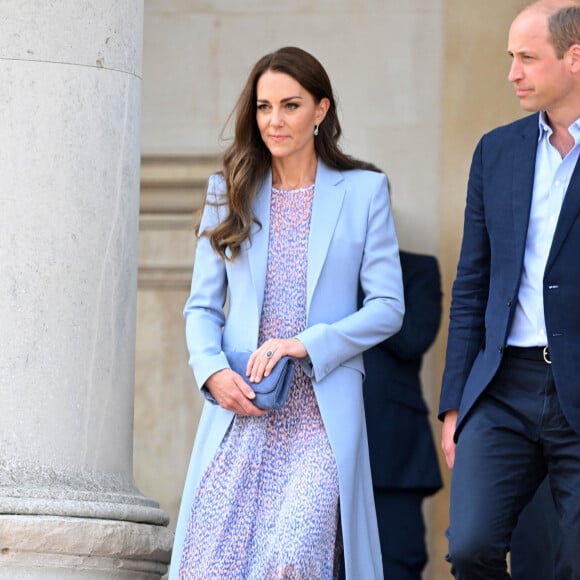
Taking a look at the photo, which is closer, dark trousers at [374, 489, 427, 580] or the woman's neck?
the woman's neck

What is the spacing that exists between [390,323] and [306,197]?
460 millimetres

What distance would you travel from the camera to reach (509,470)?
5.14 m

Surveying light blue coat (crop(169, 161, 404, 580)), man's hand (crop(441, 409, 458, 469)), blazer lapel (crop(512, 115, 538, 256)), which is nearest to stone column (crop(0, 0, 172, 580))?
light blue coat (crop(169, 161, 404, 580))

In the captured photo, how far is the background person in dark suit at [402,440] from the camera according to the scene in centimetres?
719

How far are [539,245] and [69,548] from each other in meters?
1.75

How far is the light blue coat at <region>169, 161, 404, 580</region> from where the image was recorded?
17.9ft

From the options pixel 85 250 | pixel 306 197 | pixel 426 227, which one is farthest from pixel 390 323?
pixel 426 227

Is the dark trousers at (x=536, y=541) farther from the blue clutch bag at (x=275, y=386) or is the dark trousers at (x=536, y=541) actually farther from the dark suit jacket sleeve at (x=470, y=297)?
the blue clutch bag at (x=275, y=386)

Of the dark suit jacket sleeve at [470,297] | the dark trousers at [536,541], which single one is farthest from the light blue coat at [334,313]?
the dark trousers at [536,541]

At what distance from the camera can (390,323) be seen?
563 centimetres

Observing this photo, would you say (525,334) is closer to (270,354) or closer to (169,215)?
(270,354)

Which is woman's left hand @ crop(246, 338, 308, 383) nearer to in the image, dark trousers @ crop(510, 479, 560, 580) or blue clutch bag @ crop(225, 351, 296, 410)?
blue clutch bag @ crop(225, 351, 296, 410)

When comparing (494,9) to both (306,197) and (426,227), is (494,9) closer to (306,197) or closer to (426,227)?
(426,227)

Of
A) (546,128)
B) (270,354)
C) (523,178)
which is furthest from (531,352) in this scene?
(270,354)
